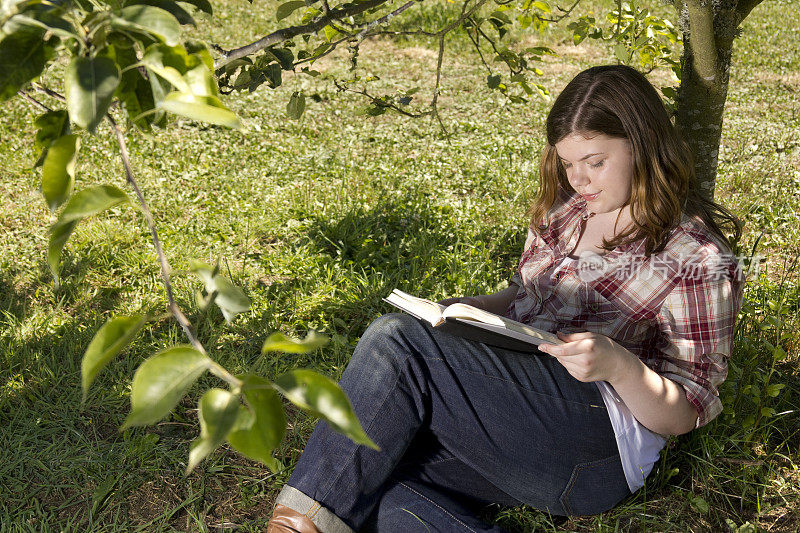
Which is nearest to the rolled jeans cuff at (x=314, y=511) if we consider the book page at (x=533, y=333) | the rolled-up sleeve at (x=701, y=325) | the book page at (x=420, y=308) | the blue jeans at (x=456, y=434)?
the blue jeans at (x=456, y=434)

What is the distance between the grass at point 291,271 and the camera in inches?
89.9

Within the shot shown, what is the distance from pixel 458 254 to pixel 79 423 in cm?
184

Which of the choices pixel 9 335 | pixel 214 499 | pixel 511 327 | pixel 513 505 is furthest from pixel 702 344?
pixel 9 335

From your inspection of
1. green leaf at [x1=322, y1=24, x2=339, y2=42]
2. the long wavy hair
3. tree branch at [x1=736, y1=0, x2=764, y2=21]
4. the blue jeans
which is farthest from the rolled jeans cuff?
tree branch at [x1=736, y1=0, x2=764, y2=21]

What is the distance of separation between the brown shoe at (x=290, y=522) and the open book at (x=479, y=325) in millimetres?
639

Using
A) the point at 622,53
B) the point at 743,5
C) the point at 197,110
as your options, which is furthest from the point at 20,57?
the point at 743,5

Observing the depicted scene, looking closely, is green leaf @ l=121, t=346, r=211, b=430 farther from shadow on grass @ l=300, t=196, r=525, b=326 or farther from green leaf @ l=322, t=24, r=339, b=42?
shadow on grass @ l=300, t=196, r=525, b=326

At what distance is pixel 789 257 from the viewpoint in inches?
141

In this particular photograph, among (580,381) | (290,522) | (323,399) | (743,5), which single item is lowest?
(290,522)

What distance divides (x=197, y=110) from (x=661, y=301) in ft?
5.18

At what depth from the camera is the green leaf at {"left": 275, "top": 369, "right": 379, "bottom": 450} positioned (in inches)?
28.8

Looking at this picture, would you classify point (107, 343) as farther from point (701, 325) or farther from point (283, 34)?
point (701, 325)

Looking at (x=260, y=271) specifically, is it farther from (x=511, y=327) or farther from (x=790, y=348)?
(x=790, y=348)

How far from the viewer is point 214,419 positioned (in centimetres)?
72
